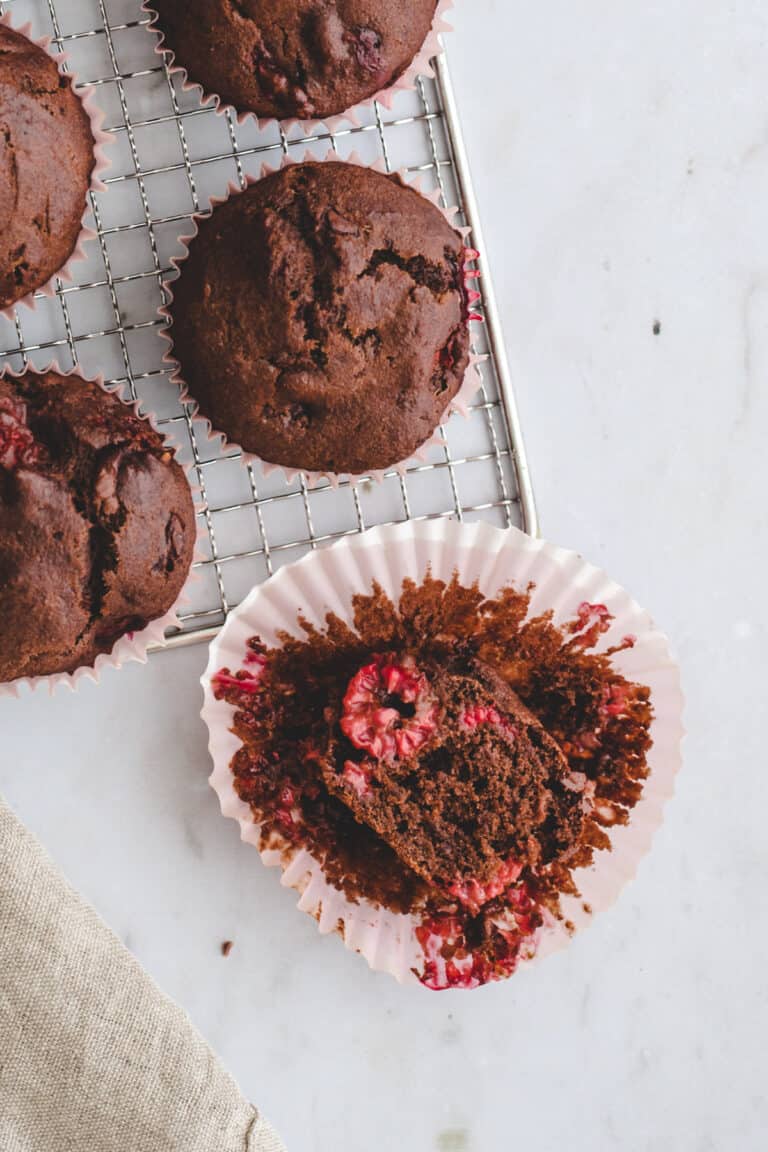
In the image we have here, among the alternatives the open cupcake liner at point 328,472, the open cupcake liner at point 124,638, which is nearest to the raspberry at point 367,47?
the open cupcake liner at point 328,472

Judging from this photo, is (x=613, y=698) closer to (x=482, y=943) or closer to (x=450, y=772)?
(x=450, y=772)

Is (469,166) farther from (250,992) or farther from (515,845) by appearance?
(250,992)

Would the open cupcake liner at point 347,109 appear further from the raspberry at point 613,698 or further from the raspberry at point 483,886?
the raspberry at point 483,886

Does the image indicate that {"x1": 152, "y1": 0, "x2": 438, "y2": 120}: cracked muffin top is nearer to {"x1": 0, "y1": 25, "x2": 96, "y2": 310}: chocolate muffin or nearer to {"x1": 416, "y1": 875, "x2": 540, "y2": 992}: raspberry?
{"x1": 0, "y1": 25, "x2": 96, "y2": 310}: chocolate muffin

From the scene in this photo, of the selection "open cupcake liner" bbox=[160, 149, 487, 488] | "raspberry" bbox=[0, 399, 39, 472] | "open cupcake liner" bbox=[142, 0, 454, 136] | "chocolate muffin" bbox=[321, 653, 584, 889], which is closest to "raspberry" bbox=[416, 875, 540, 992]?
"chocolate muffin" bbox=[321, 653, 584, 889]

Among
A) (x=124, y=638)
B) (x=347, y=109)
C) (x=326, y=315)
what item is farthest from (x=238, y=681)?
(x=347, y=109)

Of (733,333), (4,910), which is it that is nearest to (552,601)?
(733,333)

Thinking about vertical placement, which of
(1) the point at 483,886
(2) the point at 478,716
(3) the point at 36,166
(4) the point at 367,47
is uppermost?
(4) the point at 367,47
